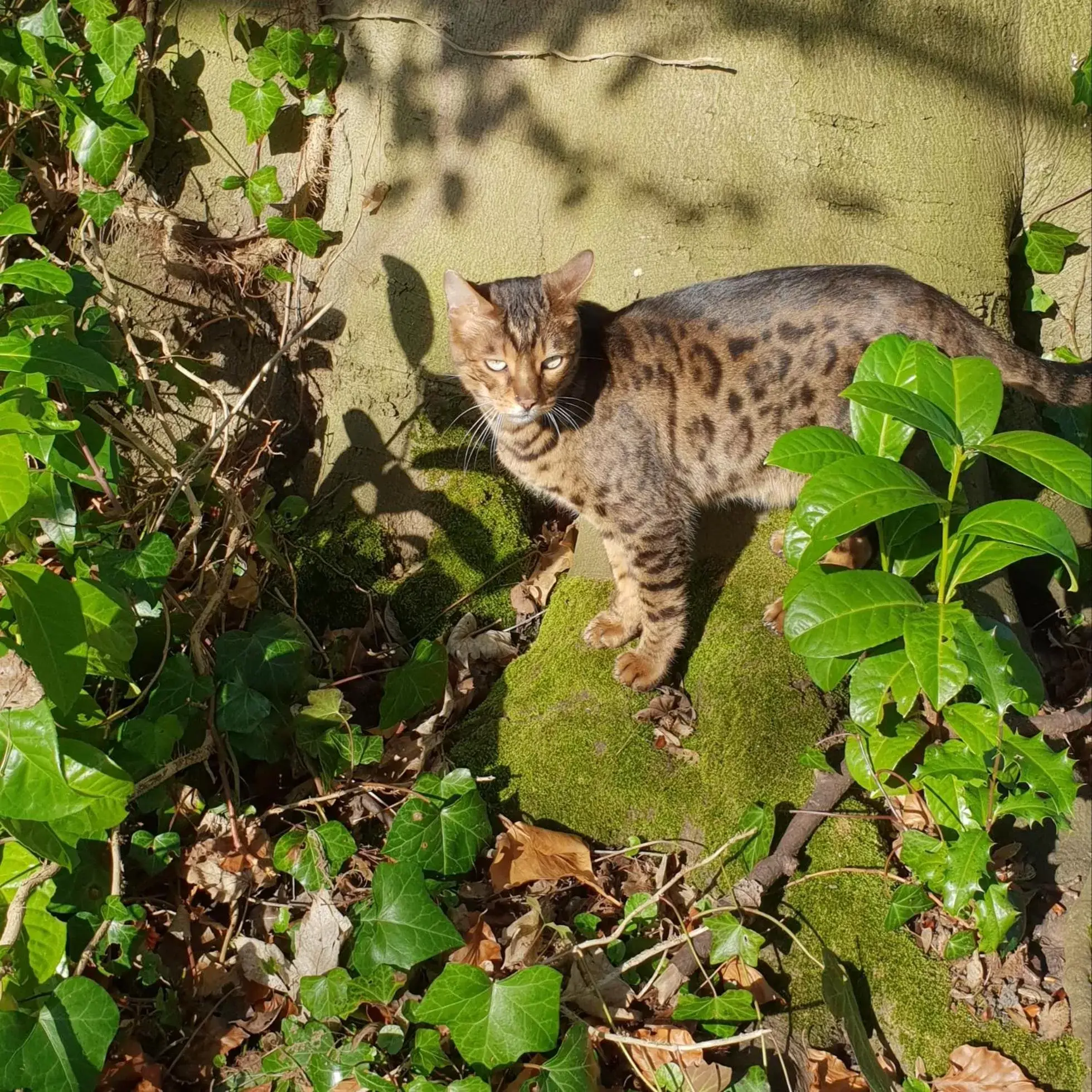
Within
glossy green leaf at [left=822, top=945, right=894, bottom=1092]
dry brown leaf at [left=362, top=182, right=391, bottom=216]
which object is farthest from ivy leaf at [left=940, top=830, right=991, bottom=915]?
dry brown leaf at [left=362, top=182, right=391, bottom=216]

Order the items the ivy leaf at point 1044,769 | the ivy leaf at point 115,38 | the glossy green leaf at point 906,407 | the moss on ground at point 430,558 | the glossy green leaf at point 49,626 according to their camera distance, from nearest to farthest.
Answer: the glossy green leaf at point 49,626 → the glossy green leaf at point 906,407 → the ivy leaf at point 1044,769 → the ivy leaf at point 115,38 → the moss on ground at point 430,558

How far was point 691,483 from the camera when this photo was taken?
365 cm

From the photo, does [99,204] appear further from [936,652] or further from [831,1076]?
[831,1076]

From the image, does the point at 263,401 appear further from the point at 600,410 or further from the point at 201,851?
the point at 201,851

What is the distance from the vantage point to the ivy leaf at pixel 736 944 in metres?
2.45

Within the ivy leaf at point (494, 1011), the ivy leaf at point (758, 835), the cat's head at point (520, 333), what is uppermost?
the cat's head at point (520, 333)

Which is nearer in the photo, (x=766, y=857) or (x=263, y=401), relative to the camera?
(x=766, y=857)

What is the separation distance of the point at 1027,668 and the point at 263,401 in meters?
2.98

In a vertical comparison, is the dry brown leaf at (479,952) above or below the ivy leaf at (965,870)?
below

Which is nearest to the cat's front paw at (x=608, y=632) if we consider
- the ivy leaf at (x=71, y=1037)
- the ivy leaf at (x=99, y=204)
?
the ivy leaf at (x=71, y=1037)

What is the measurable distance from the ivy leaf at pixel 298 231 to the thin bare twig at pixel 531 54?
75 cm

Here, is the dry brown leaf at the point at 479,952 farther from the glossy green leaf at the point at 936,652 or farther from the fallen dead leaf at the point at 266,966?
the glossy green leaf at the point at 936,652

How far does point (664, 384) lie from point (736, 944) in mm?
1996

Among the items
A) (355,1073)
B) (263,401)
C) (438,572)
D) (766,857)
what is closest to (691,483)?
(438,572)
